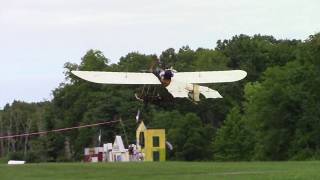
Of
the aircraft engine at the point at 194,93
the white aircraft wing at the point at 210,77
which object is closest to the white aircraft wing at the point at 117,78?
the aircraft engine at the point at 194,93

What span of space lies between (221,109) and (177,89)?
5074cm

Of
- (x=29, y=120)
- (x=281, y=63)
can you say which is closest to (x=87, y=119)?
(x=281, y=63)

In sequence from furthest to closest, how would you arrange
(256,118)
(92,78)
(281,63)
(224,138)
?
(281,63) → (224,138) → (256,118) → (92,78)

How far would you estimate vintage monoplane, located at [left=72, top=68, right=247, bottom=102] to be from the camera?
2048 inches

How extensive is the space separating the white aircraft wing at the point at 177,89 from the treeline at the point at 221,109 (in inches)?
785

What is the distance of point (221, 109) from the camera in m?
102

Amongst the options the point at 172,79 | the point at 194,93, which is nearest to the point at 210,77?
the point at 194,93

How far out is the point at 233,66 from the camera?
108m

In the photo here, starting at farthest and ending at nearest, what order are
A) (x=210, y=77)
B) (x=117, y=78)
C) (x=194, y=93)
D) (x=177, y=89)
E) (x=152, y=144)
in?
1. (x=152, y=144)
2. (x=210, y=77)
3. (x=117, y=78)
4. (x=194, y=93)
5. (x=177, y=89)

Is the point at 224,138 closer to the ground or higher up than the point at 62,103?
closer to the ground

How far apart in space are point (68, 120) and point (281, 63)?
30365 millimetres

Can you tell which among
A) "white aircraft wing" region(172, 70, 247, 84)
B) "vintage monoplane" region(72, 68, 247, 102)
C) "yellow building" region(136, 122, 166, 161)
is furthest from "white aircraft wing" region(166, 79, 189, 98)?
"yellow building" region(136, 122, 166, 161)

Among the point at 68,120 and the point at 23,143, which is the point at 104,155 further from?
the point at 23,143

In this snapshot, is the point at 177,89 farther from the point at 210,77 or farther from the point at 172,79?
the point at 210,77
